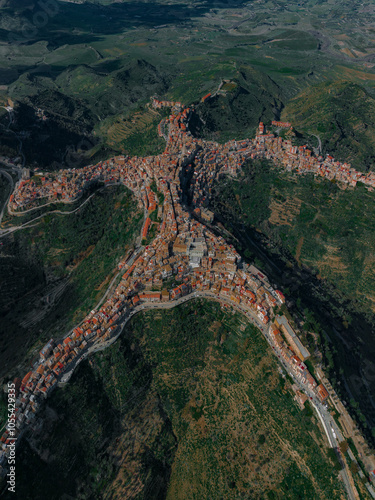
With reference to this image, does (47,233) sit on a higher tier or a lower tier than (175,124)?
lower

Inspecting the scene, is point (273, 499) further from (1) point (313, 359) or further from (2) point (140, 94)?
(2) point (140, 94)

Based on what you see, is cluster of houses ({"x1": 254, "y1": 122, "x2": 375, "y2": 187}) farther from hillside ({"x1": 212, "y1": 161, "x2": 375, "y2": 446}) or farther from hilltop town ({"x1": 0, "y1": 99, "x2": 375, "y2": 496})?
hillside ({"x1": 212, "y1": 161, "x2": 375, "y2": 446})

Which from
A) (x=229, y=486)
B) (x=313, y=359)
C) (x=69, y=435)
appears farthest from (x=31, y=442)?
(x=313, y=359)

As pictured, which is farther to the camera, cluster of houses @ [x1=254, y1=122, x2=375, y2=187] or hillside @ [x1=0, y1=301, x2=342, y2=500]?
cluster of houses @ [x1=254, y1=122, x2=375, y2=187]

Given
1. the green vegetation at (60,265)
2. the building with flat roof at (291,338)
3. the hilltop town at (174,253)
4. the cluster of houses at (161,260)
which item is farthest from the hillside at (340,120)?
the building with flat roof at (291,338)

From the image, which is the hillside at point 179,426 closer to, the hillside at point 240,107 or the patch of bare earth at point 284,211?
the patch of bare earth at point 284,211

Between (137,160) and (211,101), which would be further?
(211,101)

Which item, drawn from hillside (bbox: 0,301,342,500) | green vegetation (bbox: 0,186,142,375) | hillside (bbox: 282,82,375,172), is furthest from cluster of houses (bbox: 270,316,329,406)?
hillside (bbox: 282,82,375,172)
